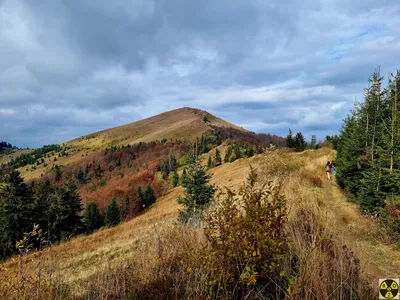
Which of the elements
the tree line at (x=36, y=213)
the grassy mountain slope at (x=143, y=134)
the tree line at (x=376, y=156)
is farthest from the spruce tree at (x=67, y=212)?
the grassy mountain slope at (x=143, y=134)

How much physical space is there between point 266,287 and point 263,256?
18.6 inches

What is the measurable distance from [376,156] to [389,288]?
14225mm

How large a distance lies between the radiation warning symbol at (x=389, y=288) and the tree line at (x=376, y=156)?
7.83 meters

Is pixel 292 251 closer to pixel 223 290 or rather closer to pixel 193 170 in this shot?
pixel 223 290

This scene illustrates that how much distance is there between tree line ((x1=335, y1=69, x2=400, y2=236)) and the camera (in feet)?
36.0

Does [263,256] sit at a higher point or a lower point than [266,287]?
higher

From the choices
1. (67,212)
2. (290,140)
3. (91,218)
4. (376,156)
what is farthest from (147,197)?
(376,156)

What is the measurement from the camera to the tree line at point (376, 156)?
1096 cm

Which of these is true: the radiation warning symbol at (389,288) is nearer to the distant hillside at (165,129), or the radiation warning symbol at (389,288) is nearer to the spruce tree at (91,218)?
the spruce tree at (91,218)

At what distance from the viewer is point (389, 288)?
2.65 m

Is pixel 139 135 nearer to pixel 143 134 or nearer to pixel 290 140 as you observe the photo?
pixel 143 134

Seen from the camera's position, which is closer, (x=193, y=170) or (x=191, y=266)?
(x=191, y=266)

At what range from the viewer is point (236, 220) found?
3.39 meters

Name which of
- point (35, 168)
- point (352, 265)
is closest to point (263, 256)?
point (352, 265)
